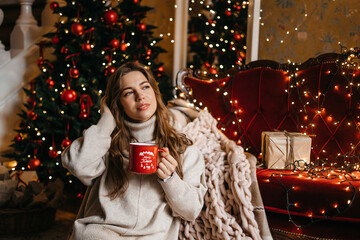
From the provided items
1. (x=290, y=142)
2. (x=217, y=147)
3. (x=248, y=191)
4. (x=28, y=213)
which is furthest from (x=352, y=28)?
(x=28, y=213)

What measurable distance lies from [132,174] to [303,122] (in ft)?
3.85

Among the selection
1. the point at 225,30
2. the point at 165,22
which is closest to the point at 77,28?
the point at 165,22

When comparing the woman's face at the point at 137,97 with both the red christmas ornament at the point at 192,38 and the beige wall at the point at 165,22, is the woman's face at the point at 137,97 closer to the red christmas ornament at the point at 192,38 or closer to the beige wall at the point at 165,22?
the beige wall at the point at 165,22

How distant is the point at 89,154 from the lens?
→ 4.51ft

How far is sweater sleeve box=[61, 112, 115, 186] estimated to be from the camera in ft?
4.51

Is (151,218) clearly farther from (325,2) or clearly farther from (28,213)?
(325,2)

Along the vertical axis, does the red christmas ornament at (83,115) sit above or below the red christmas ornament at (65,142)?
above

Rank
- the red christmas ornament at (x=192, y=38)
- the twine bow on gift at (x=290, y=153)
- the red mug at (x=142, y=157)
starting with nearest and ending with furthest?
the red mug at (x=142, y=157), the twine bow on gift at (x=290, y=153), the red christmas ornament at (x=192, y=38)

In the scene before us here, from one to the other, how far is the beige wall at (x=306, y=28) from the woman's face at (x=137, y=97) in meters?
1.71

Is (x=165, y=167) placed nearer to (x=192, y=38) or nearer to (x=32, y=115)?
(x=32, y=115)

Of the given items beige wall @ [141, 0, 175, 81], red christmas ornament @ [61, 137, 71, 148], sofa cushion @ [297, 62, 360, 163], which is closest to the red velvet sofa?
sofa cushion @ [297, 62, 360, 163]

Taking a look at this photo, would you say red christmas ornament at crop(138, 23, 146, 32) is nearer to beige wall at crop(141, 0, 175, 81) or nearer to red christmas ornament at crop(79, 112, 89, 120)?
beige wall at crop(141, 0, 175, 81)

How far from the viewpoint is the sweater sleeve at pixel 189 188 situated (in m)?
1.32

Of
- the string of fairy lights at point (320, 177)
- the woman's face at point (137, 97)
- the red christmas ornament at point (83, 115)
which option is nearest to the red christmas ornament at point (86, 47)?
the red christmas ornament at point (83, 115)
